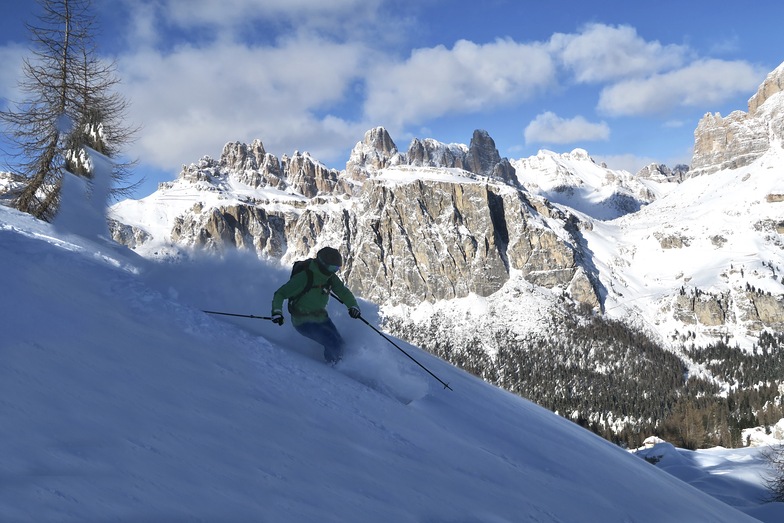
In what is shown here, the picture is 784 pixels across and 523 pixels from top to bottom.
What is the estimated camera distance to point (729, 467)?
32.9 metres

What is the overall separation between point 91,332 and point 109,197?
20891 mm

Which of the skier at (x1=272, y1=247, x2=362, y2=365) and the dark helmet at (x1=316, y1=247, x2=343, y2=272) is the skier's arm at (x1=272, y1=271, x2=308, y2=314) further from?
the dark helmet at (x1=316, y1=247, x2=343, y2=272)

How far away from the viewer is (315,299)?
9.04 m

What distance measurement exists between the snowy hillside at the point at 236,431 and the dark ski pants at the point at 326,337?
251 mm

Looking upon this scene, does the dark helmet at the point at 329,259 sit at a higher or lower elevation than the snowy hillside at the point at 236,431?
higher

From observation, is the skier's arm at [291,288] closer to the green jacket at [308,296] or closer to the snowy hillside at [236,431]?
the green jacket at [308,296]

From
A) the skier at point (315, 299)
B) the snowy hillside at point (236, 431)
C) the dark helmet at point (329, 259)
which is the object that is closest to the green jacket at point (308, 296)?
the skier at point (315, 299)

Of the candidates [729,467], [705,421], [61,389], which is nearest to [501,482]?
[61,389]

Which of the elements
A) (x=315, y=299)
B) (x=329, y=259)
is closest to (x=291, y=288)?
(x=315, y=299)

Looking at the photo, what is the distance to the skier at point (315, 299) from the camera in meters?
8.88

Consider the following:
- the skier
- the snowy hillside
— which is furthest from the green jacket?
the snowy hillside

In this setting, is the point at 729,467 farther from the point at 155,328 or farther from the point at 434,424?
the point at 155,328

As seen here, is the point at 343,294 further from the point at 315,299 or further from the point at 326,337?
the point at 326,337

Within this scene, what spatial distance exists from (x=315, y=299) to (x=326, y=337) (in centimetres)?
71
